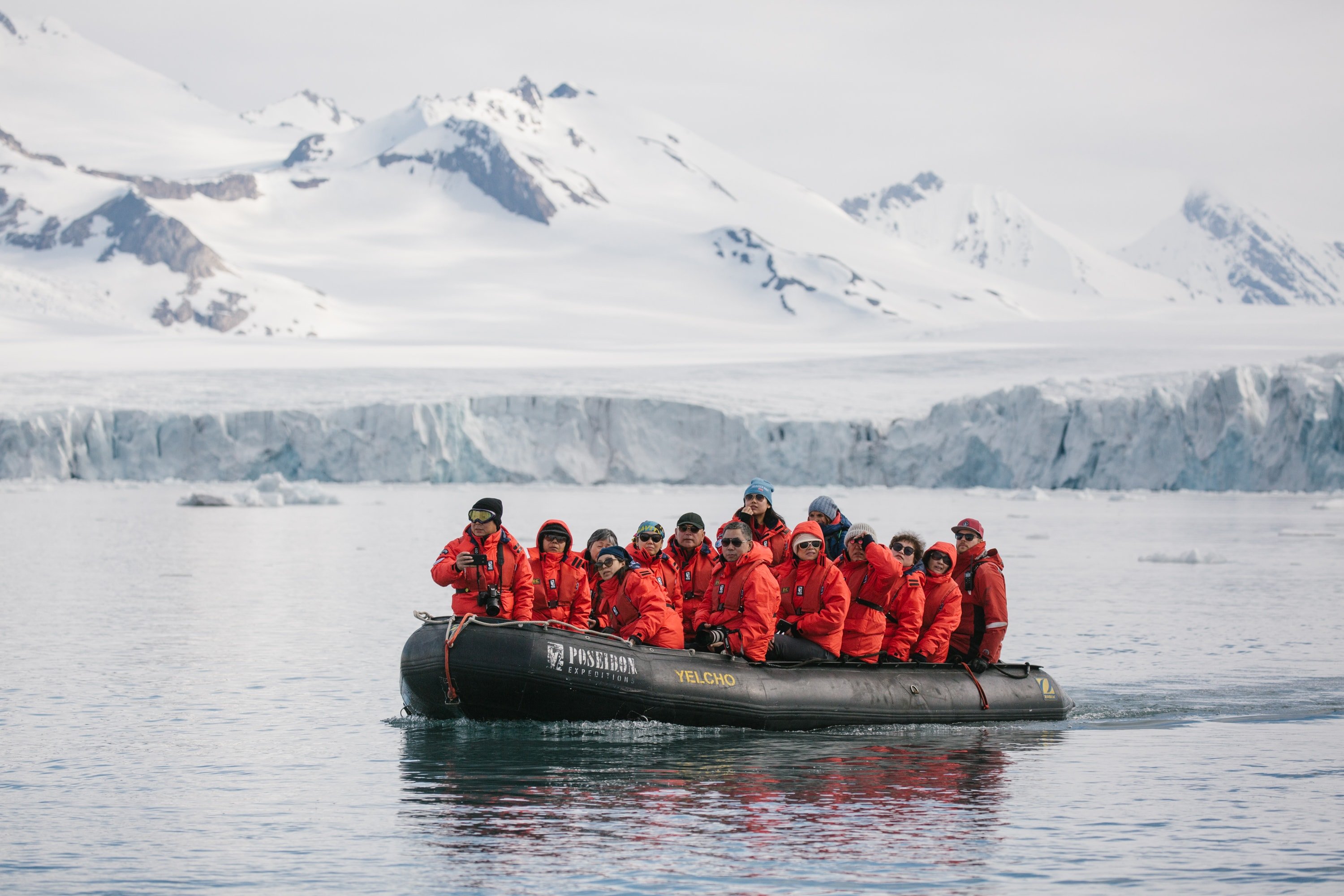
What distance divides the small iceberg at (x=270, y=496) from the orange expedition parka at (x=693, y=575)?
2600 centimetres

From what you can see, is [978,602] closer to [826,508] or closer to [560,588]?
[826,508]

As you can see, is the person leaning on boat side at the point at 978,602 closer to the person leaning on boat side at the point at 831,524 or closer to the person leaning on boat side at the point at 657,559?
the person leaning on boat side at the point at 831,524

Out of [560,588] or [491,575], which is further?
[560,588]

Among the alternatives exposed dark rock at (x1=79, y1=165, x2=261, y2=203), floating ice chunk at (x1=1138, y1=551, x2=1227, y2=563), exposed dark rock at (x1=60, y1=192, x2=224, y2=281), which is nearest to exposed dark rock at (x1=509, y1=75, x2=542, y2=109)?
exposed dark rock at (x1=79, y1=165, x2=261, y2=203)

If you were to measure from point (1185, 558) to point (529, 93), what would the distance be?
183388 millimetres

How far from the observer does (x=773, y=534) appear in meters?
9.14

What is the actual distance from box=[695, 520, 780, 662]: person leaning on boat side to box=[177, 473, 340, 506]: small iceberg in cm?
2642

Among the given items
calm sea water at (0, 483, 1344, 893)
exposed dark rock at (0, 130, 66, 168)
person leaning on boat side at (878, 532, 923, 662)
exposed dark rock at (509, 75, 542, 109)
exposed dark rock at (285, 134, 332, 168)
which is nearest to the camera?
calm sea water at (0, 483, 1344, 893)

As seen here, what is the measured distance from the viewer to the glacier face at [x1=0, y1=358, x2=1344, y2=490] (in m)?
37.1

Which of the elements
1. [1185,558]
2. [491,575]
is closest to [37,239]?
[1185,558]

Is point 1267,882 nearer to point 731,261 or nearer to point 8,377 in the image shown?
point 8,377

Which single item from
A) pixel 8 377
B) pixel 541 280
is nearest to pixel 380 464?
pixel 8 377

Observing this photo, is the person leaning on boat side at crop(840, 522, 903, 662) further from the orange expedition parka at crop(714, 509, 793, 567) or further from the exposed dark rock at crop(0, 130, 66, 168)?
the exposed dark rock at crop(0, 130, 66, 168)

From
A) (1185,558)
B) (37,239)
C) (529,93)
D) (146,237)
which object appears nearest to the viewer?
(1185,558)
